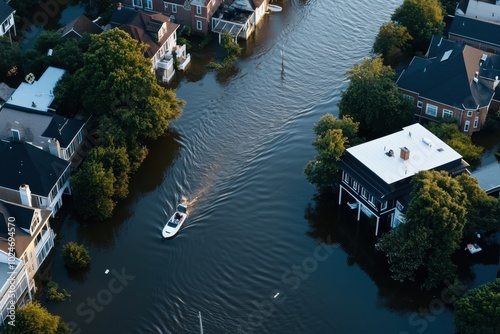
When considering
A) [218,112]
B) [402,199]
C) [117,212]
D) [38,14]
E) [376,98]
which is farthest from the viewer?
[38,14]

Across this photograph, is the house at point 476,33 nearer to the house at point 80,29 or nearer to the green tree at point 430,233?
the green tree at point 430,233

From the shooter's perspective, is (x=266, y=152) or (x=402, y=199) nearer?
(x=402, y=199)

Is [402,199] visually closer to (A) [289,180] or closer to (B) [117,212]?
(A) [289,180]

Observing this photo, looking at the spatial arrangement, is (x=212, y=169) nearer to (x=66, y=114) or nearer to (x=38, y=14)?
(x=66, y=114)

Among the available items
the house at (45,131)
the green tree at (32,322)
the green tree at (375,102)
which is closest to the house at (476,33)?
the green tree at (375,102)

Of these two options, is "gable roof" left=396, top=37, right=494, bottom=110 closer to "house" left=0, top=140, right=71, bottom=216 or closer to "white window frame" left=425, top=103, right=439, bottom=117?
"white window frame" left=425, top=103, right=439, bottom=117

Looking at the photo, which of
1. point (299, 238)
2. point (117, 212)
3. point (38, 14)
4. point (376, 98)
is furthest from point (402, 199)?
point (38, 14)

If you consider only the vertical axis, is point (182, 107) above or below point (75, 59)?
below

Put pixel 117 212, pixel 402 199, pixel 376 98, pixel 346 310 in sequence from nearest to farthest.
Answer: pixel 346 310 < pixel 402 199 < pixel 117 212 < pixel 376 98
